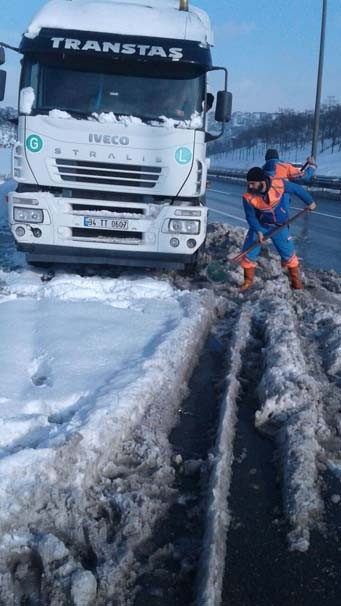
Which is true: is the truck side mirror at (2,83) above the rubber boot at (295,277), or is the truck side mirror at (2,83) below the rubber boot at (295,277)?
above

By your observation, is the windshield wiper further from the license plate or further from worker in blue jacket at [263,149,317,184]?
worker in blue jacket at [263,149,317,184]

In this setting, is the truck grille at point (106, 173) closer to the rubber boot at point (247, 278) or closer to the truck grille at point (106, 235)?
the truck grille at point (106, 235)

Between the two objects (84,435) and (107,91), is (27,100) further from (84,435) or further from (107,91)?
(84,435)

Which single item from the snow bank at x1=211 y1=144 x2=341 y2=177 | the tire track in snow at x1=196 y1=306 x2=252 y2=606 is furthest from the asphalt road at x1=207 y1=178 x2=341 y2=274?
the snow bank at x1=211 y1=144 x2=341 y2=177

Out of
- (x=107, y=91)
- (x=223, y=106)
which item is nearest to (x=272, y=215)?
(x=223, y=106)

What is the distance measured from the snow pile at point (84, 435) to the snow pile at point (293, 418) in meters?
0.67

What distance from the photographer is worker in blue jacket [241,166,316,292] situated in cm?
749

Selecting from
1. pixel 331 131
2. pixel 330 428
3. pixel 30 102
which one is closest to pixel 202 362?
pixel 330 428

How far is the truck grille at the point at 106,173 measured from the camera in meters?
7.08

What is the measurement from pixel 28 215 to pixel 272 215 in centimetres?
302

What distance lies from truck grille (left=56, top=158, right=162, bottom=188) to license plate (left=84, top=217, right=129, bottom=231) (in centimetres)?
43

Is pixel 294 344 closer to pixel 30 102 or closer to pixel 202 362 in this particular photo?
pixel 202 362

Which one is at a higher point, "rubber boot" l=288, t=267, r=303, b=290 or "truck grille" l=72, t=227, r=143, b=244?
"truck grille" l=72, t=227, r=143, b=244

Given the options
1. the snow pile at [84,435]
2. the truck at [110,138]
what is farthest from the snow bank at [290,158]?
the snow pile at [84,435]
